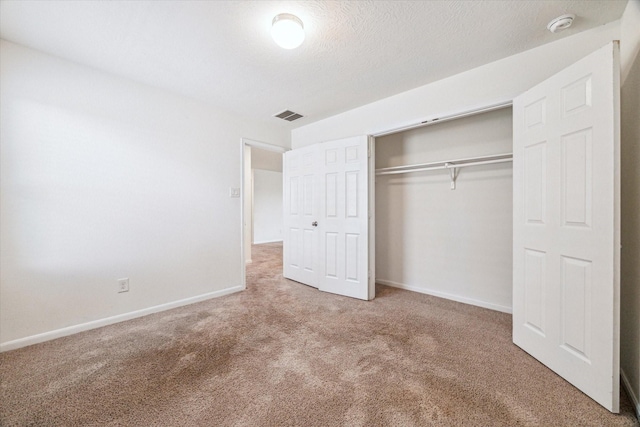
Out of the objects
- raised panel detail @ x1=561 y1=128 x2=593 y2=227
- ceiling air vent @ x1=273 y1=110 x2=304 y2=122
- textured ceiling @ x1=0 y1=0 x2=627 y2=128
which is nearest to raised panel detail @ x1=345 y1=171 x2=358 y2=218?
textured ceiling @ x1=0 y1=0 x2=627 y2=128

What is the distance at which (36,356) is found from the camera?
6.21 ft

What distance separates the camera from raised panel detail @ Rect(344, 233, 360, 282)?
3.16 m

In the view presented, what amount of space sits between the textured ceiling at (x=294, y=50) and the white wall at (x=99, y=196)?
0.31m

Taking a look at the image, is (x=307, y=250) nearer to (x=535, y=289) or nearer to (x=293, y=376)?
(x=293, y=376)

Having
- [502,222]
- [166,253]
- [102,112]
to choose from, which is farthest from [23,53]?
[502,222]

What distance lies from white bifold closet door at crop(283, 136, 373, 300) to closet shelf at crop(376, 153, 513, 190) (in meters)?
0.58

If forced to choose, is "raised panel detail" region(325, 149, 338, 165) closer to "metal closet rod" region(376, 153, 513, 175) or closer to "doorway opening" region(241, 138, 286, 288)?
"metal closet rod" region(376, 153, 513, 175)

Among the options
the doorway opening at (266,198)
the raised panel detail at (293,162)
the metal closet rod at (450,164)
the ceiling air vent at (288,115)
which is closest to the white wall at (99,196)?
the ceiling air vent at (288,115)

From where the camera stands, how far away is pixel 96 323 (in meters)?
2.36

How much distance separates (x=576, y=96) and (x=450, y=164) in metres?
1.35

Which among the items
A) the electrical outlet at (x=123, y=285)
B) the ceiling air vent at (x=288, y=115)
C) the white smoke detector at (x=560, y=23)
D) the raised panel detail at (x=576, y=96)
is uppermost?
the ceiling air vent at (x=288, y=115)

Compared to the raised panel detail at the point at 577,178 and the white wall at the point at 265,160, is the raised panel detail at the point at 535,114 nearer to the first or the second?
the raised panel detail at the point at 577,178

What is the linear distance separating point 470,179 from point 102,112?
3.98 metres

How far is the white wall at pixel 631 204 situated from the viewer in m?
1.42
